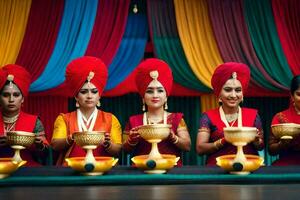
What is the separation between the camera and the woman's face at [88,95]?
3299 mm

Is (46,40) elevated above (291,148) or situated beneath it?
elevated above

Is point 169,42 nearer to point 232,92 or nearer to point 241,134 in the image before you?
point 232,92

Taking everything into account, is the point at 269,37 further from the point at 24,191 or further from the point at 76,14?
the point at 24,191

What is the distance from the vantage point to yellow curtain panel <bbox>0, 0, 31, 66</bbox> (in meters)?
4.44

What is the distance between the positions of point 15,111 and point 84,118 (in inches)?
16.8

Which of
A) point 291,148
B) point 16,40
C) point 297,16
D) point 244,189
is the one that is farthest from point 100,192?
point 297,16

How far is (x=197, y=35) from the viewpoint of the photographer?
4.59 meters

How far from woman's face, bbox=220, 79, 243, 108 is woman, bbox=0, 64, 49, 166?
1.07m

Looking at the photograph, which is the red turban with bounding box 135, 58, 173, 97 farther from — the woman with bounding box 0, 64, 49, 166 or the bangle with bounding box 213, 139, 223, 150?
the woman with bounding box 0, 64, 49, 166

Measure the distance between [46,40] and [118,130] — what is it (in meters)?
1.44

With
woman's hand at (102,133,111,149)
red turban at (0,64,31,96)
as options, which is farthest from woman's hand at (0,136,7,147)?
woman's hand at (102,133,111,149)

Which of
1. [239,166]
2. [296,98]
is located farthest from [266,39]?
[239,166]

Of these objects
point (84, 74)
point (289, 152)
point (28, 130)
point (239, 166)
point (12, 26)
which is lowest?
point (239, 166)

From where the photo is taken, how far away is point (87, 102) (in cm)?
333
